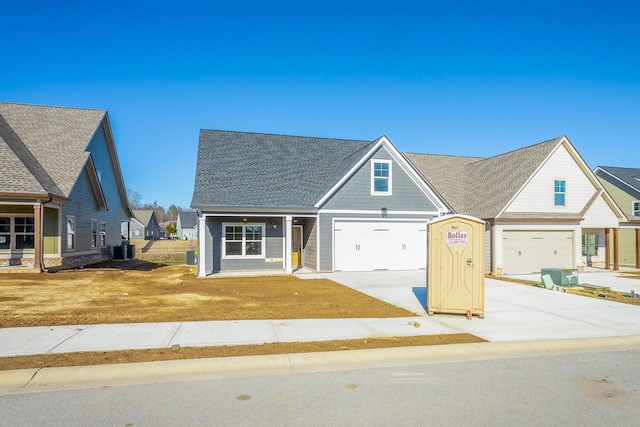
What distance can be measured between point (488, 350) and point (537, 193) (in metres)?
16.1

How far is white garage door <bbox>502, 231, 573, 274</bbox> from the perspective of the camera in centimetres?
2060

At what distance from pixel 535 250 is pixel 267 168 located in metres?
13.7

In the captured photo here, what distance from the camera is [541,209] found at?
21016 mm

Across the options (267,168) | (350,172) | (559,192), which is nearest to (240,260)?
(267,168)

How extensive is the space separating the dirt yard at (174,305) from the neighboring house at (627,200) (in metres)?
19.9

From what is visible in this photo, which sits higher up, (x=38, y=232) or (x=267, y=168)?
(x=267, y=168)

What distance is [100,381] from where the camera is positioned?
Result: 220 inches

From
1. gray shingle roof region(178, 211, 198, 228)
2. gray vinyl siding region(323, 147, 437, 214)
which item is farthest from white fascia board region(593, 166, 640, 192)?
gray shingle roof region(178, 211, 198, 228)

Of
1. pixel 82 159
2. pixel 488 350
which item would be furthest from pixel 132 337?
pixel 82 159

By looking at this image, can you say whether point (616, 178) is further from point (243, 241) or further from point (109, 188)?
point (109, 188)

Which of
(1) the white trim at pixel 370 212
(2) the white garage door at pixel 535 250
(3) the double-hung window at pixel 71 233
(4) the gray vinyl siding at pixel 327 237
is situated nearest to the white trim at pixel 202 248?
(4) the gray vinyl siding at pixel 327 237

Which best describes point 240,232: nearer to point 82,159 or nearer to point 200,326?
point 82,159

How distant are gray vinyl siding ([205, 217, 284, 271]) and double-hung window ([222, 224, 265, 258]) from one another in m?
0.18

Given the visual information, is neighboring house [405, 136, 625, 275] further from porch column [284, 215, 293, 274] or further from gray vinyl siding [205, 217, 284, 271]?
gray vinyl siding [205, 217, 284, 271]
